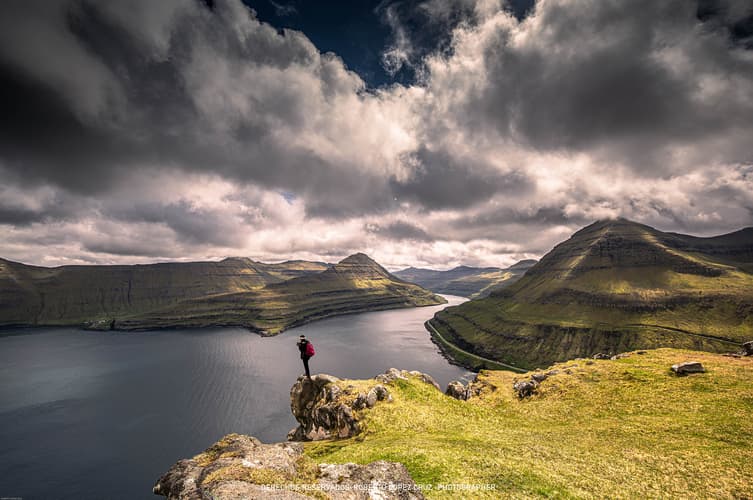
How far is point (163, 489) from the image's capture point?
51.2 feet

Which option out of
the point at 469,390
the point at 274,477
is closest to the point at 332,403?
the point at 274,477

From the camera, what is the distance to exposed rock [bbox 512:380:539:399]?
40.5m

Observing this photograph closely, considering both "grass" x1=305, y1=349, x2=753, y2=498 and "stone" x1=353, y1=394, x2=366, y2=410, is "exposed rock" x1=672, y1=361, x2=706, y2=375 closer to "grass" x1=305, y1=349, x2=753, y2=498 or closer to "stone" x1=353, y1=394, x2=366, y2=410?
"grass" x1=305, y1=349, x2=753, y2=498

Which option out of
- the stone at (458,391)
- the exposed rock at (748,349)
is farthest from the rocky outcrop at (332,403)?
the exposed rock at (748,349)

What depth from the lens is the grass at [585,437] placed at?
16594 millimetres

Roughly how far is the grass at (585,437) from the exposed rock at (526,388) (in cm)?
136

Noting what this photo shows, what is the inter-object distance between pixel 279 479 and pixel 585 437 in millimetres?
25486

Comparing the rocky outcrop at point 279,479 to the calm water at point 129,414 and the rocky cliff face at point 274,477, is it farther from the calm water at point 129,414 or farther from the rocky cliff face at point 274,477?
the calm water at point 129,414

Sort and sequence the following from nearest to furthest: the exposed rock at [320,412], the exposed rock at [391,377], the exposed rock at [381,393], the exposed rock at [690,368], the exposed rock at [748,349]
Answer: the exposed rock at [320,412]
the exposed rock at [690,368]
the exposed rock at [381,393]
the exposed rock at [391,377]
the exposed rock at [748,349]

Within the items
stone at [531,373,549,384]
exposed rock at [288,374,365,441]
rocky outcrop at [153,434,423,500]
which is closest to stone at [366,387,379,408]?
exposed rock at [288,374,365,441]

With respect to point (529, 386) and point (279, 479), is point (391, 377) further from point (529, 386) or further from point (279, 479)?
point (279, 479)

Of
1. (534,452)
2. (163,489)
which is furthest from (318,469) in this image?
(534,452)

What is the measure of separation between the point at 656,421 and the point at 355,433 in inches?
1132

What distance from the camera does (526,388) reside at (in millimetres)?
41438
